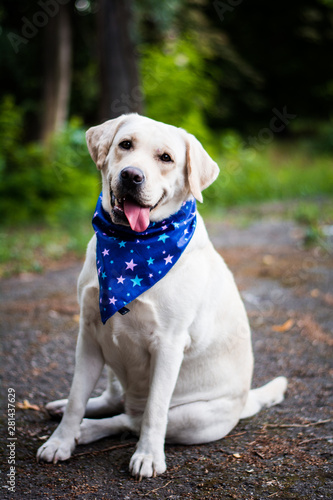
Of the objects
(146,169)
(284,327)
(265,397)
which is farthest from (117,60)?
(265,397)

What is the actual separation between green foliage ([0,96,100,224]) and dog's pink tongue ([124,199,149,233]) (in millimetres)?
7112

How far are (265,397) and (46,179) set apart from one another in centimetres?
769

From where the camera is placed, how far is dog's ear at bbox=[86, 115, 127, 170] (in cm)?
284

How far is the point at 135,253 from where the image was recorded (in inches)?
109

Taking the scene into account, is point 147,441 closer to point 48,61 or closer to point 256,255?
point 256,255

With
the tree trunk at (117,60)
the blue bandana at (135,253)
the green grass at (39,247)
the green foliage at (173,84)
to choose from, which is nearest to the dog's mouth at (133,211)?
the blue bandana at (135,253)

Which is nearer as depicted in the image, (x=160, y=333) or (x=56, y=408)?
(x=160, y=333)

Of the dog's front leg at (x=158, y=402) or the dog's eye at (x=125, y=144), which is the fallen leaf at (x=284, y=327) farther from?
the dog's eye at (x=125, y=144)

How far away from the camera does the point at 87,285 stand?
2.80 m

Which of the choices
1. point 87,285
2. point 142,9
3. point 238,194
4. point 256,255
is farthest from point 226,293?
point 142,9

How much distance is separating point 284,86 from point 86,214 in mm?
16468

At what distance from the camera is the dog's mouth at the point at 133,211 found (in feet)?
8.59

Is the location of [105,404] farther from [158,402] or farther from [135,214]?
[135,214]

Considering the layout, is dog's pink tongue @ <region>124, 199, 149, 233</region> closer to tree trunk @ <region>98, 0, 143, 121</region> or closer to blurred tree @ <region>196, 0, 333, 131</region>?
tree trunk @ <region>98, 0, 143, 121</region>
